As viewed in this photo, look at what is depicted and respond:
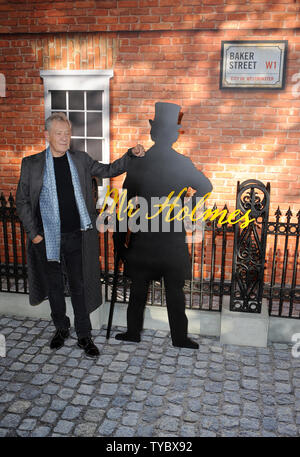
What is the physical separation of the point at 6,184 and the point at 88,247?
2.89m

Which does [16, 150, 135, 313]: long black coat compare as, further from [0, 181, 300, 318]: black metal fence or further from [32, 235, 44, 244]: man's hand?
[0, 181, 300, 318]: black metal fence

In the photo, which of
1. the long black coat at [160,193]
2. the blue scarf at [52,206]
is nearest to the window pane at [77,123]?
the blue scarf at [52,206]

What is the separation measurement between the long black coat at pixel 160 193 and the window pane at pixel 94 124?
Result: 2.22 m

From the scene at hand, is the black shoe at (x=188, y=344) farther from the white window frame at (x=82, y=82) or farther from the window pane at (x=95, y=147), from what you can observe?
the window pane at (x=95, y=147)

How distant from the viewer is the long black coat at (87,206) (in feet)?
13.5

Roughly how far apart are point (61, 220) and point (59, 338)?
1312 millimetres

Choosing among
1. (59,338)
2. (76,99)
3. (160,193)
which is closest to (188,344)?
(59,338)

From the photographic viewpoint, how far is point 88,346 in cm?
438

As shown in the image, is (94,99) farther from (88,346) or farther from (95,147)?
(88,346)

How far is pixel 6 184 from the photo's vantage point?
261 inches

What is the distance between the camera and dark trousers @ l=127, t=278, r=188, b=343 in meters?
4.39

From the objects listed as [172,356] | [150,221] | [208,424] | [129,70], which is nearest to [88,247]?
[150,221]

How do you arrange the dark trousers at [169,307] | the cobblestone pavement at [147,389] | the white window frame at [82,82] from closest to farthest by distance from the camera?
the cobblestone pavement at [147,389]
the dark trousers at [169,307]
the white window frame at [82,82]

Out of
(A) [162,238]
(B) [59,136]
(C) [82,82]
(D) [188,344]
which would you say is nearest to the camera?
(B) [59,136]
